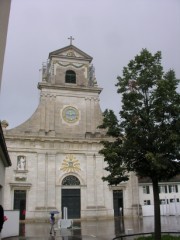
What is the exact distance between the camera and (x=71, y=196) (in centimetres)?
3750

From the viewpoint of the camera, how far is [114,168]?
1407cm

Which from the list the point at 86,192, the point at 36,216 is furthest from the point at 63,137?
the point at 36,216

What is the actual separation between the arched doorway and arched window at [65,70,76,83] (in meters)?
14.1

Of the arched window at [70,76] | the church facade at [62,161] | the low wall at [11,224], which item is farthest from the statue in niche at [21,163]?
the low wall at [11,224]

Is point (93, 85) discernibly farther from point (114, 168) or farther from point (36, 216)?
point (114, 168)

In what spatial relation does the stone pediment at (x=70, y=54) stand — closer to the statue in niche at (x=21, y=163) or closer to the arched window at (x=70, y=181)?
the statue in niche at (x=21, y=163)

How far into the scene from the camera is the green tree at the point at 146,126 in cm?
1340

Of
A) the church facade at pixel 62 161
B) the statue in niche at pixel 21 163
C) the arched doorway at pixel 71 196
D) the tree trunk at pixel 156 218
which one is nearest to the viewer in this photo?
the tree trunk at pixel 156 218

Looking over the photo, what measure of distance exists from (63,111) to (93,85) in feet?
21.0

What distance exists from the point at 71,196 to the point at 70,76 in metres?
17.3

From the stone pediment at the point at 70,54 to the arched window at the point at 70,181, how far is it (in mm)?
17785

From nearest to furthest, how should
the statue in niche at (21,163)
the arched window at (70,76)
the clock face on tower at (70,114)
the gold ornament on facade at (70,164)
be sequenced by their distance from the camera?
1. the statue in niche at (21,163)
2. the gold ornament on facade at (70,164)
3. the clock face on tower at (70,114)
4. the arched window at (70,76)

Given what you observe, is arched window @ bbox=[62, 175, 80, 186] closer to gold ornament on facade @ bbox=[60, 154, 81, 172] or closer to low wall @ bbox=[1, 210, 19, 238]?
gold ornament on facade @ bbox=[60, 154, 81, 172]

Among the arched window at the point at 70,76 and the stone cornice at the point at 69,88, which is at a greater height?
the arched window at the point at 70,76
